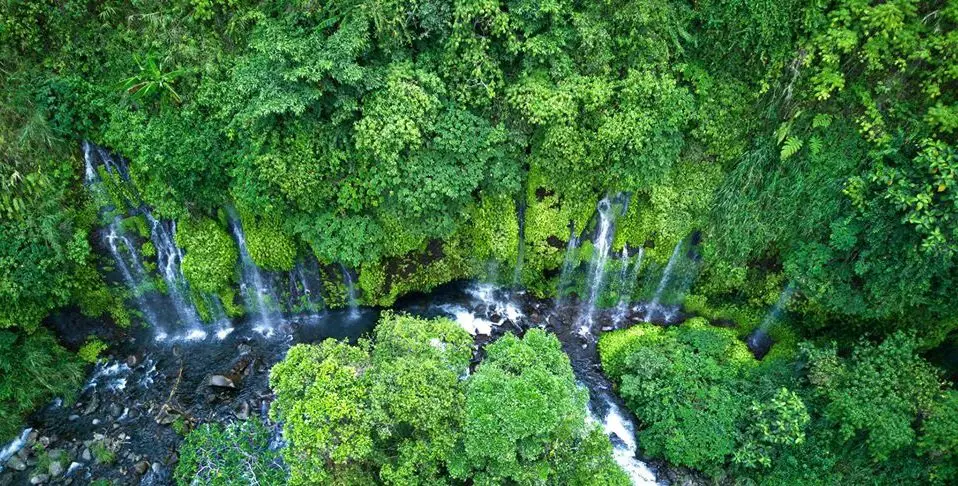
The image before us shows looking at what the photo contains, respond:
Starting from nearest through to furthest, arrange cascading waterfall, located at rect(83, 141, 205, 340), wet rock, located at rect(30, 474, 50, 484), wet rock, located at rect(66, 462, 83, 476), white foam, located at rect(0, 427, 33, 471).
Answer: wet rock, located at rect(30, 474, 50, 484) → wet rock, located at rect(66, 462, 83, 476) → white foam, located at rect(0, 427, 33, 471) → cascading waterfall, located at rect(83, 141, 205, 340)

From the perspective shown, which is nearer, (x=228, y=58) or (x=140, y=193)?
(x=228, y=58)

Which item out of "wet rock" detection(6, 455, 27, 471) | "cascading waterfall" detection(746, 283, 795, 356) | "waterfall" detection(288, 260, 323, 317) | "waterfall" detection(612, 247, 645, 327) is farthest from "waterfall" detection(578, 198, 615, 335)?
"wet rock" detection(6, 455, 27, 471)

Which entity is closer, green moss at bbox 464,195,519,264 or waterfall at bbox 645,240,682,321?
green moss at bbox 464,195,519,264

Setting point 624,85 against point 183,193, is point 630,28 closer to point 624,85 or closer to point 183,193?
point 624,85

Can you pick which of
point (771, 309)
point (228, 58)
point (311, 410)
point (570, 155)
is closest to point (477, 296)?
point (570, 155)

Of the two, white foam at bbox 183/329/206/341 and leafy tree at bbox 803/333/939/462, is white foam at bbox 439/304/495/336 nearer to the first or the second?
white foam at bbox 183/329/206/341

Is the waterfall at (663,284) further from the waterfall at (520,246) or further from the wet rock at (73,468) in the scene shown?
the wet rock at (73,468)

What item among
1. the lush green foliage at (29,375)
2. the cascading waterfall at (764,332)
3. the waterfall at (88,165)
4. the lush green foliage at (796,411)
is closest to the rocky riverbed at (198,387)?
the lush green foliage at (29,375)
